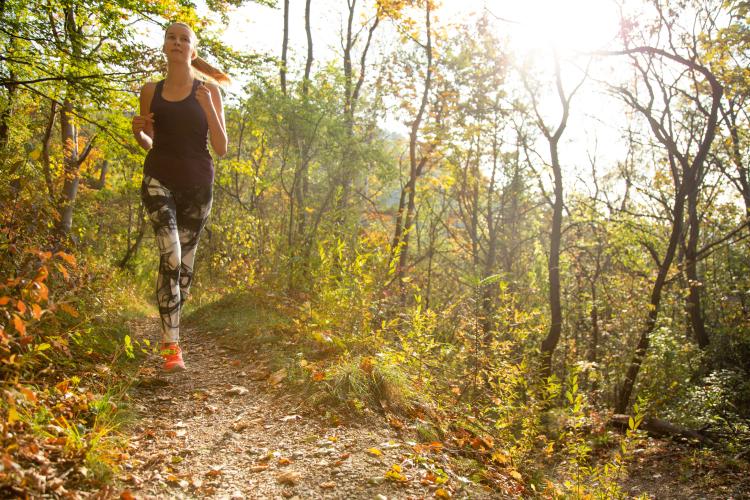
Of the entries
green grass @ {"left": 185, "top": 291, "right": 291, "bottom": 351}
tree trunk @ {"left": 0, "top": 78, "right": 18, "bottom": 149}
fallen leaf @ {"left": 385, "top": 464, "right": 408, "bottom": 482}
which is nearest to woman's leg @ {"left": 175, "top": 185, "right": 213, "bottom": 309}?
green grass @ {"left": 185, "top": 291, "right": 291, "bottom": 351}

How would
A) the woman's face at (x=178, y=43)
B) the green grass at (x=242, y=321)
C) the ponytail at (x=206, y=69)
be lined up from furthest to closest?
the green grass at (x=242, y=321) → the ponytail at (x=206, y=69) → the woman's face at (x=178, y=43)

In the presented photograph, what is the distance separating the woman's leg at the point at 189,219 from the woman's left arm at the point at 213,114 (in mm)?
324

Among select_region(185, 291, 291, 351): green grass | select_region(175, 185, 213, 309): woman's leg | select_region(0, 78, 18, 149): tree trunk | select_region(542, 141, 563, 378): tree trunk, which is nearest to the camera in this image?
select_region(175, 185, 213, 309): woman's leg

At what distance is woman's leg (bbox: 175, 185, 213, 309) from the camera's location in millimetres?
3676

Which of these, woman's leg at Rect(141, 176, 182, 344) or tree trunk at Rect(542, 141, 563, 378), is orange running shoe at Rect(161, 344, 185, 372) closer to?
woman's leg at Rect(141, 176, 182, 344)

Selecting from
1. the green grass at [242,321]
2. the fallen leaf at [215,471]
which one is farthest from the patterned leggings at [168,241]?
the green grass at [242,321]

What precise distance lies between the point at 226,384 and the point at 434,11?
11159 mm

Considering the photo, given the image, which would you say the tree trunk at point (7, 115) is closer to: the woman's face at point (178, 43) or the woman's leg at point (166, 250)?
the woman's face at point (178, 43)

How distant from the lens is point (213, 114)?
3.58m

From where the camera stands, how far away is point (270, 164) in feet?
38.4

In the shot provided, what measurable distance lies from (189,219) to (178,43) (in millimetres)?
1207

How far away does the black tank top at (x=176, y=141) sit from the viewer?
3514 mm

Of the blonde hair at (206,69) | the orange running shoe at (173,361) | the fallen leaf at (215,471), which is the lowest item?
the fallen leaf at (215,471)

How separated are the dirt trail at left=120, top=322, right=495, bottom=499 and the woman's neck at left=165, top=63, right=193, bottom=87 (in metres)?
1.98
